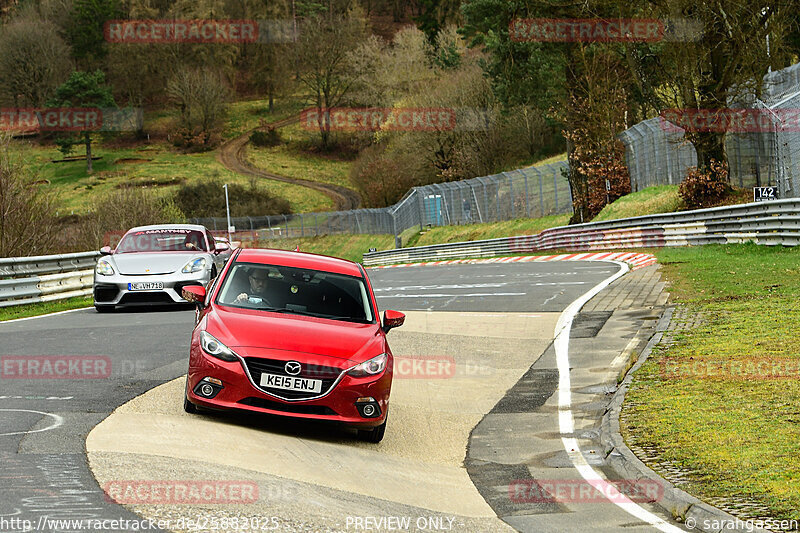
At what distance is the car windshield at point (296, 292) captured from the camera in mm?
9445

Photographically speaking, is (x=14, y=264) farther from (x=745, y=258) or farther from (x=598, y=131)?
(x=598, y=131)

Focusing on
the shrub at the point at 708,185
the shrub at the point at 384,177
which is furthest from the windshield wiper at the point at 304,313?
the shrub at the point at 384,177

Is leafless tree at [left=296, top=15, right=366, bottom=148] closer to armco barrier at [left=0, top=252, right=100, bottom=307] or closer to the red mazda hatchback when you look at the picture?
armco barrier at [left=0, top=252, right=100, bottom=307]

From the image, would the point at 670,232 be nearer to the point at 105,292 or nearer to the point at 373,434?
the point at 105,292

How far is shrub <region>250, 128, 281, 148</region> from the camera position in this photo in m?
130

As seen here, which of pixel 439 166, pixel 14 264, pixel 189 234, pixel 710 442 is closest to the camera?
pixel 710 442

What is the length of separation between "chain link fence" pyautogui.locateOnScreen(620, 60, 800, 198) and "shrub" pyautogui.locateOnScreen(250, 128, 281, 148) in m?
90.6

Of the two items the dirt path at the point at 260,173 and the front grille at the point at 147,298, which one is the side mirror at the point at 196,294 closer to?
the front grille at the point at 147,298

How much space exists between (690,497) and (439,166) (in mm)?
73272

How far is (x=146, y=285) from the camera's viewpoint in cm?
1697

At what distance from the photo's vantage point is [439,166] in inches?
3120

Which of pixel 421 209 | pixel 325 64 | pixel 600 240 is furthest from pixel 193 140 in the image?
pixel 600 240

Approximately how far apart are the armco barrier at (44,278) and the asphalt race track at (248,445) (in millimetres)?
4845

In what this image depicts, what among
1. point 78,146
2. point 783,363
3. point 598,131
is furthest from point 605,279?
point 78,146
